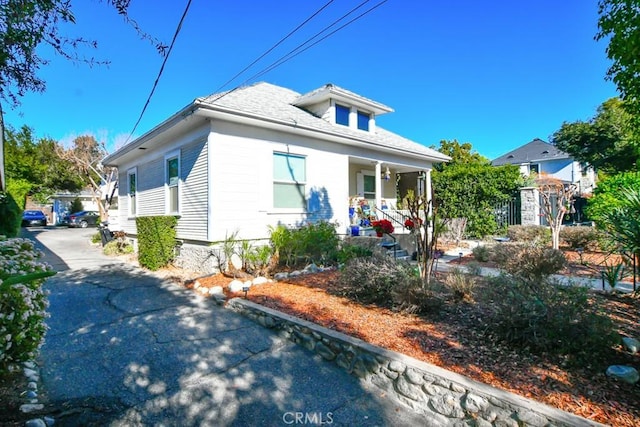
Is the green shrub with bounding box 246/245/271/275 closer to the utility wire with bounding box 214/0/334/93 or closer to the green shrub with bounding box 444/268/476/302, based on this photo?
the green shrub with bounding box 444/268/476/302

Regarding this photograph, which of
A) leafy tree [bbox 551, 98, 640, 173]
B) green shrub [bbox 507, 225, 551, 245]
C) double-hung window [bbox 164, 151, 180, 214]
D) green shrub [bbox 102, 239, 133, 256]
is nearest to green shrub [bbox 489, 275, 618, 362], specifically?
green shrub [bbox 507, 225, 551, 245]

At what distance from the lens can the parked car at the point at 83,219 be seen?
2686cm

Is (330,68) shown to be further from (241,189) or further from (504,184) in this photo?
(504,184)

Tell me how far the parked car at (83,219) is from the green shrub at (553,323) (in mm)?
30603

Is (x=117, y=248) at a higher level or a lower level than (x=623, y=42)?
lower

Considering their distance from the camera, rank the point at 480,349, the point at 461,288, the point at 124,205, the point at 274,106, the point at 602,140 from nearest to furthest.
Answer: the point at 480,349
the point at 461,288
the point at 274,106
the point at 124,205
the point at 602,140

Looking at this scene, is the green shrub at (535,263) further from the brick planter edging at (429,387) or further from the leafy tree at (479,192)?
the leafy tree at (479,192)

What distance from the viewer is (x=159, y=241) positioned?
8.70 meters

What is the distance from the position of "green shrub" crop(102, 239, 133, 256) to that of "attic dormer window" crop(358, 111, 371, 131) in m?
9.91

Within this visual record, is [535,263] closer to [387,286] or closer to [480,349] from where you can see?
[387,286]

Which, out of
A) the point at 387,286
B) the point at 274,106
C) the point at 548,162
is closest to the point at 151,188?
the point at 274,106

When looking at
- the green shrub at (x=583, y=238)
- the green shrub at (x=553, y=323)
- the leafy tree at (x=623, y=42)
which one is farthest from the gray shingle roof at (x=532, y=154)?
the green shrub at (x=553, y=323)

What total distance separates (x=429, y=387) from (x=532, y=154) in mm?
38266

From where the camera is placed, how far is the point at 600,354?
286 centimetres
